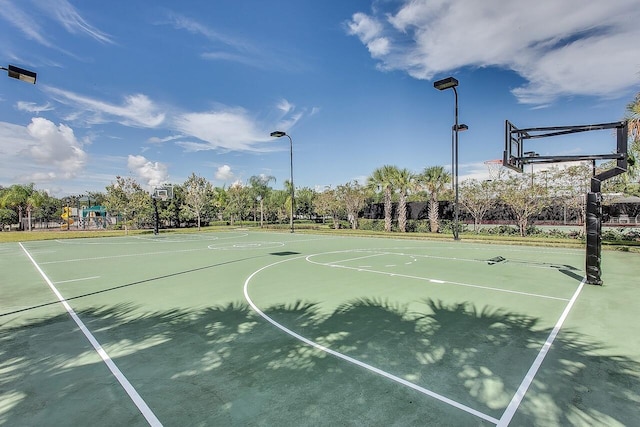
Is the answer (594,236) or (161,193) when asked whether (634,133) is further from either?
(161,193)

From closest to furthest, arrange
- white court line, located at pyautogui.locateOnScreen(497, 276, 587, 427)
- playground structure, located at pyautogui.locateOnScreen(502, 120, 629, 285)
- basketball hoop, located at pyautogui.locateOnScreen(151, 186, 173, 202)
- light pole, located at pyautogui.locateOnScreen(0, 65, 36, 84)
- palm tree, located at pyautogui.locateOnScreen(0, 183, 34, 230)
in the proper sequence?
white court line, located at pyautogui.locateOnScreen(497, 276, 587, 427) < light pole, located at pyautogui.locateOnScreen(0, 65, 36, 84) < playground structure, located at pyautogui.locateOnScreen(502, 120, 629, 285) < basketball hoop, located at pyautogui.locateOnScreen(151, 186, 173, 202) < palm tree, located at pyautogui.locateOnScreen(0, 183, 34, 230)

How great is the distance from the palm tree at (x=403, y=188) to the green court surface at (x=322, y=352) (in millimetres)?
20995

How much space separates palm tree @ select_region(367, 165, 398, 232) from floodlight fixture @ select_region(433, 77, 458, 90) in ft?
55.8

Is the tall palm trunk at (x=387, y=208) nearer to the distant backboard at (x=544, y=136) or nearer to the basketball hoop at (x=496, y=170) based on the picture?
the basketball hoop at (x=496, y=170)

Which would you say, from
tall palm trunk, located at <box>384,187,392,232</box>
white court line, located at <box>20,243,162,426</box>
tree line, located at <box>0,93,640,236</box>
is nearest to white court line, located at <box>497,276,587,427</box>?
white court line, located at <box>20,243,162,426</box>

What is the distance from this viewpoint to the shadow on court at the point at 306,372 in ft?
11.5

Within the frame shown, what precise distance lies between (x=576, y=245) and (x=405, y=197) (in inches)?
579

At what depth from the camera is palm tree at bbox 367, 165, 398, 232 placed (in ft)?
104

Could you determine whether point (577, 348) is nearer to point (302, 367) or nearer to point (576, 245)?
point (302, 367)

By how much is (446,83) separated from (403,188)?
1662cm

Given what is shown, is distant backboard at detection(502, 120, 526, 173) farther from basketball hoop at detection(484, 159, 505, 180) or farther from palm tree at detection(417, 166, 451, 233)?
palm tree at detection(417, 166, 451, 233)

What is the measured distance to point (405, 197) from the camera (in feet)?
102

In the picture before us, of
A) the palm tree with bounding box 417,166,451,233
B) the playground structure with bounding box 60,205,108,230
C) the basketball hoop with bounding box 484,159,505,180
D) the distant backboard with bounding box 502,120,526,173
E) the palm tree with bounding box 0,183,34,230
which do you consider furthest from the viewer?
the playground structure with bounding box 60,205,108,230

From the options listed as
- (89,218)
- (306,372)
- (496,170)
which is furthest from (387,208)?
(89,218)
